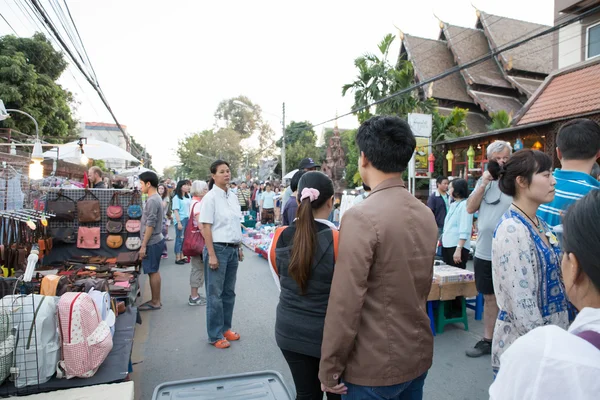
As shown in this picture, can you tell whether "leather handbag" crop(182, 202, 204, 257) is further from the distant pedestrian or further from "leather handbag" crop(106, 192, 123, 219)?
"leather handbag" crop(106, 192, 123, 219)

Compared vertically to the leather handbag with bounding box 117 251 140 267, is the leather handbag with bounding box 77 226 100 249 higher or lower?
higher

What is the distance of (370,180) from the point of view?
1.88 meters

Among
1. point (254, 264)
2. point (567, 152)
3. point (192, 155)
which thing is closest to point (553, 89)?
point (254, 264)

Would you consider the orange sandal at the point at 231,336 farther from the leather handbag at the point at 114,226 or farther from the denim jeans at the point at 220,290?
the leather handbag at the point at 114,226

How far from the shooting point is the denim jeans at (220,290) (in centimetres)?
433

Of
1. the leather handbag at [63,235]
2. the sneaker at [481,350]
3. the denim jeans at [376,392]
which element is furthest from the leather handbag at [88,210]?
the denim jeans at [376,392]

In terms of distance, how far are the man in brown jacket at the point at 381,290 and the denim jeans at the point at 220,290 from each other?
9.03ft

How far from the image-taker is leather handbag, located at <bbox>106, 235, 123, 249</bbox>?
21.1 feet

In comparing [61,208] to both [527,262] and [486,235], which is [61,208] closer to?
[486,235]

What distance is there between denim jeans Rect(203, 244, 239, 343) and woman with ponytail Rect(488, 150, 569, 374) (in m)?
2.85

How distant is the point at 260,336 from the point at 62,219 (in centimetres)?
382

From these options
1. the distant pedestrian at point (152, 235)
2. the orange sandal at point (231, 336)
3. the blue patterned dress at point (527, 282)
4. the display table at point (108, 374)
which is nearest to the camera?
the blue patterned dress at point (527, 282)

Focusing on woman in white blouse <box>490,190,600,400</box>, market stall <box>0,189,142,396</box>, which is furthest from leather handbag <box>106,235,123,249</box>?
woman in white blouse <box>490,190,600,400</box>

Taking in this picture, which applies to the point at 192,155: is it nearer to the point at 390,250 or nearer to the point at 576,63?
the point at 576,63
